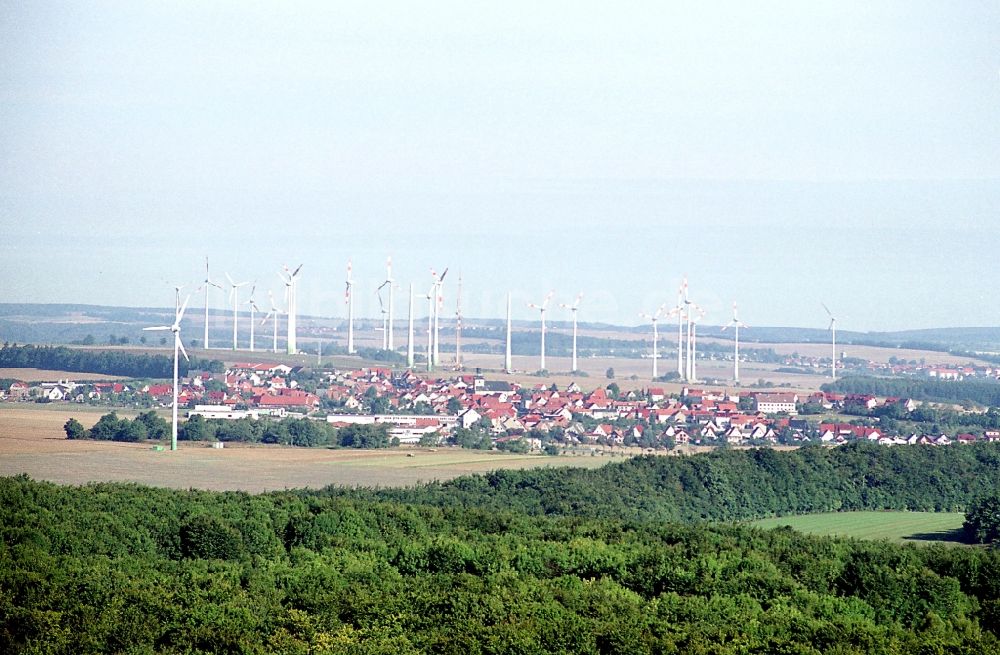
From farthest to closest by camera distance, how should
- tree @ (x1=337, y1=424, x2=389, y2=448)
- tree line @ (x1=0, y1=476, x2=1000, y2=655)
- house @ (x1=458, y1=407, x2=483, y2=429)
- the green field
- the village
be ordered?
house @ (x1=458, y1=407, x2=483, y2=429) → the village → tree @ (x1=337, y1=424, x2=389, y2=448) → the green field → tree line @ (x1=0, y1=476, x2=1000, y2=655)

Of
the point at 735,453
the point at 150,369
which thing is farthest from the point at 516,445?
the point at 150,369

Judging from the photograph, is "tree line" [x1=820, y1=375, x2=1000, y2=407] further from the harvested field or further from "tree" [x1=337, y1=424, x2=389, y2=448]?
the harvested field

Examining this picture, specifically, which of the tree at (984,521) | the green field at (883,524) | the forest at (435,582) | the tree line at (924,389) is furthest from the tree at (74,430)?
the tree line at (924,389)

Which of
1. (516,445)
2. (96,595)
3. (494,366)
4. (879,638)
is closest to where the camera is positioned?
(879,638)

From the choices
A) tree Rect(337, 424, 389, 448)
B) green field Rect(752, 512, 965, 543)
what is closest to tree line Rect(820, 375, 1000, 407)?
tree Rect(337, 424, 389, 448)

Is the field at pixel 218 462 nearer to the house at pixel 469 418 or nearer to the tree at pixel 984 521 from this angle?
the house at pixel 469 418

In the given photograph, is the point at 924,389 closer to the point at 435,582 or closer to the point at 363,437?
the point at 363,437

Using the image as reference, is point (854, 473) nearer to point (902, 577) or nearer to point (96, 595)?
point (902, 577)
